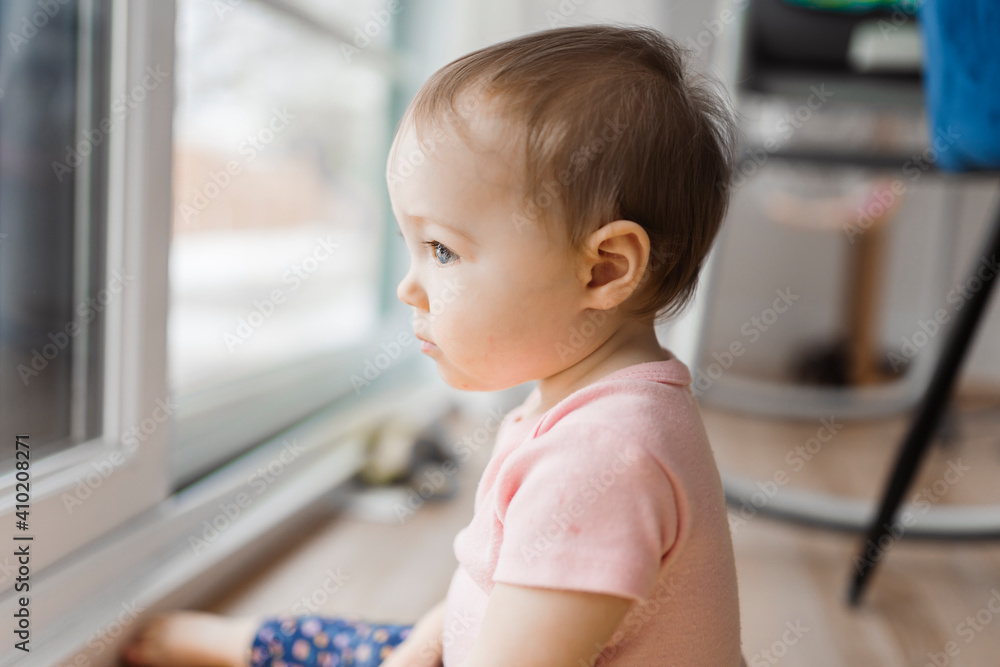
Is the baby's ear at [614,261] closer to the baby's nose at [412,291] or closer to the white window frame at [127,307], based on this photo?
the baby's nose at [412,291]

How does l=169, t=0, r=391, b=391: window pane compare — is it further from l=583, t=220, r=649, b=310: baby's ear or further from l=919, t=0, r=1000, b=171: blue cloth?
l=919, t=0, r=1000, b=171: blue cloth

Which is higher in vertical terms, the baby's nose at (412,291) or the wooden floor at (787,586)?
the baby's nose at (412,291)

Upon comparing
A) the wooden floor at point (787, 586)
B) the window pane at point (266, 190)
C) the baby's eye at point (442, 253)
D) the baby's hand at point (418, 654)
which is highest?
the baby's eye at point (442, 253)

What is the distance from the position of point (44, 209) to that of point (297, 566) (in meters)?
0.54

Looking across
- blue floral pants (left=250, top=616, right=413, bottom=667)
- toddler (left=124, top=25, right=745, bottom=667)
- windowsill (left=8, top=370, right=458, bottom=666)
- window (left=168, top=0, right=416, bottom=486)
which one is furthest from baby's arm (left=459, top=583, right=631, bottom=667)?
window (left=168, top=0, right=416, bottom=486)

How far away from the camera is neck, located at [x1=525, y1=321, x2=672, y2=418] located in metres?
0.57

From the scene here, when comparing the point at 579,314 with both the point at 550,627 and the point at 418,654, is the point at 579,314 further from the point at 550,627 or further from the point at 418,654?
the point at 418,654

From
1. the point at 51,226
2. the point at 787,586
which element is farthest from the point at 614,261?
the point at 787,586

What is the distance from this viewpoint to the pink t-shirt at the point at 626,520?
45 centimetres

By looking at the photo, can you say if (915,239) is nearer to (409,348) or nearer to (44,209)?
(409,348)

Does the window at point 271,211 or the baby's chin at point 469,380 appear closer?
the baby's chin at point 469,380

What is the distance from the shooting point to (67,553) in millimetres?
752

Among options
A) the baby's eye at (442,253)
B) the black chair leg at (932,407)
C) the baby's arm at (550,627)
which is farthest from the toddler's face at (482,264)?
the black chair leg at (932,407)

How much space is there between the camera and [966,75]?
0.81 metres
